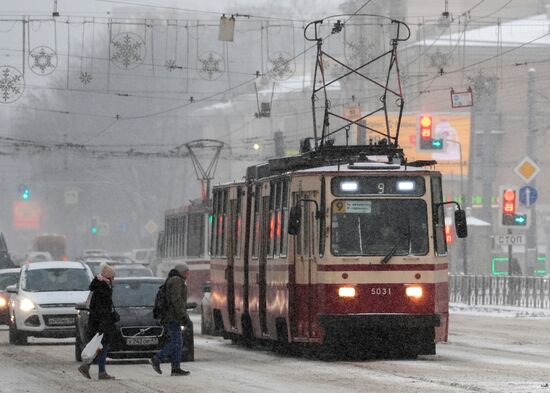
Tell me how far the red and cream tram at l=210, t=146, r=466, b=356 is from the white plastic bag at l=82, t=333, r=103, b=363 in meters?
4.00

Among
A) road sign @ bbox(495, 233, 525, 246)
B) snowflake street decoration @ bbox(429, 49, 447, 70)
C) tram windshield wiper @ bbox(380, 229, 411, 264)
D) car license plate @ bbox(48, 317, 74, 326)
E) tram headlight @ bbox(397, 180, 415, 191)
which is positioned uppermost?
snowflake street decoration @ bbox(429, 49, 447, 70)

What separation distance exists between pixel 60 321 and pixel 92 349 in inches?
414

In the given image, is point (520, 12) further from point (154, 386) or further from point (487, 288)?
point (154, 386)

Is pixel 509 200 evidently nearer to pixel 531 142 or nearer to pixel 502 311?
pixel 502 311

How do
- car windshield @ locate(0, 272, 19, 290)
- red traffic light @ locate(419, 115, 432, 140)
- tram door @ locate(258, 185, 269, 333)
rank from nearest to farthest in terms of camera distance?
tram door @ locate(258, 185, 269, 333)
car windshield @ locate(0, 272, 19, 290)
red traffic light @ locate(419, 115, 432, 140)

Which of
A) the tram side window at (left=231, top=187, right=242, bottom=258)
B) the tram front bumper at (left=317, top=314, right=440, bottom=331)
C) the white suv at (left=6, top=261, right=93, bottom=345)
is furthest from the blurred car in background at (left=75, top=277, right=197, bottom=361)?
the white suv at (left=6, top=261, right=93, bottom=345)

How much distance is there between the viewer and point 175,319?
71.9 feet

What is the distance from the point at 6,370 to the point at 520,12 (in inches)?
3405

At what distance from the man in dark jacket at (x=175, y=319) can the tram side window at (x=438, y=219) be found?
16.1 ft

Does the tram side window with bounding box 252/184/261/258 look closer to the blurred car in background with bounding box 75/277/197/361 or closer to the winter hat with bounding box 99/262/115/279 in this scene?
the blurred car in background with bounding box 75/277/197/361

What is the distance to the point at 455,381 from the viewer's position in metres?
19.7

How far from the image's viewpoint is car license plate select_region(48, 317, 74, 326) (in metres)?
32.0

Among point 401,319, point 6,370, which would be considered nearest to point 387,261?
point 401,319

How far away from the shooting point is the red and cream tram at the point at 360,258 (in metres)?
25.0
